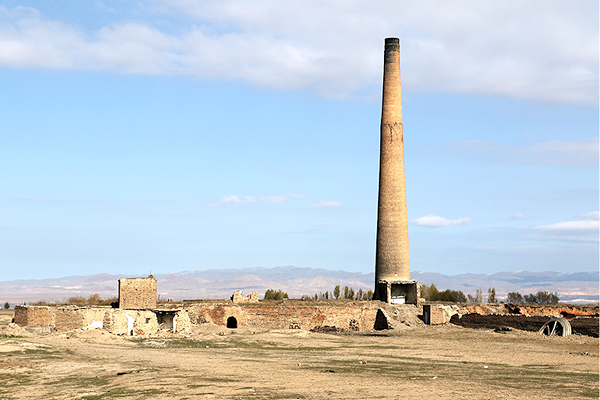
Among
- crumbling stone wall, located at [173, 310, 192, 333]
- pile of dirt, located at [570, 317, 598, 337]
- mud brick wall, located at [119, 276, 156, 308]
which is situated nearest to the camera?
crumbling stone wall, located at [173, 310, 192, 333]

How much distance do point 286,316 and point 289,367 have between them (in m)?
16.5

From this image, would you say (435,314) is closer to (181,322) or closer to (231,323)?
(231,323)

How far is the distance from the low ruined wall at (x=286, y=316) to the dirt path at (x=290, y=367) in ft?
15.0

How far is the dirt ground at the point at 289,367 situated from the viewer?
13.4m

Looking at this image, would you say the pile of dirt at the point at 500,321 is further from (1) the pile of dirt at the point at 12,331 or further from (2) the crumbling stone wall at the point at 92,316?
(1) the pile of dirt at the point at 12,331

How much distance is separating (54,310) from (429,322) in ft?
65.0

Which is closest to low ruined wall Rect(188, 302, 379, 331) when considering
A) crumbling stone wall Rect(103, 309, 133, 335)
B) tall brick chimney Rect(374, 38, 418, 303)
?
tall brick chimney Rect(374, 38, 418, 303)

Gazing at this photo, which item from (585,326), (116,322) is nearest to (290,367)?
(116,322)

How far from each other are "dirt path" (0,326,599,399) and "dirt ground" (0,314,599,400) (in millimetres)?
30

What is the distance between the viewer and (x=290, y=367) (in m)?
17.4

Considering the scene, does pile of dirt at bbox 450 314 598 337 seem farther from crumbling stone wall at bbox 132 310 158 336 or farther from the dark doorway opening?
crumbling stone wall at bbox 132 310 158 336

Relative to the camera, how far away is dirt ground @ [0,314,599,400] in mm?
13414

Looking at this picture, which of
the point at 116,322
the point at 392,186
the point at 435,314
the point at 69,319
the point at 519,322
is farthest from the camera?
the point at 392,186

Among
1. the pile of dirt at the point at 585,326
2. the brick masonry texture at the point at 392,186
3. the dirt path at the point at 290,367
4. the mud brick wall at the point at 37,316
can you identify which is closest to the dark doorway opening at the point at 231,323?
the dirt path at the point at 290,367
